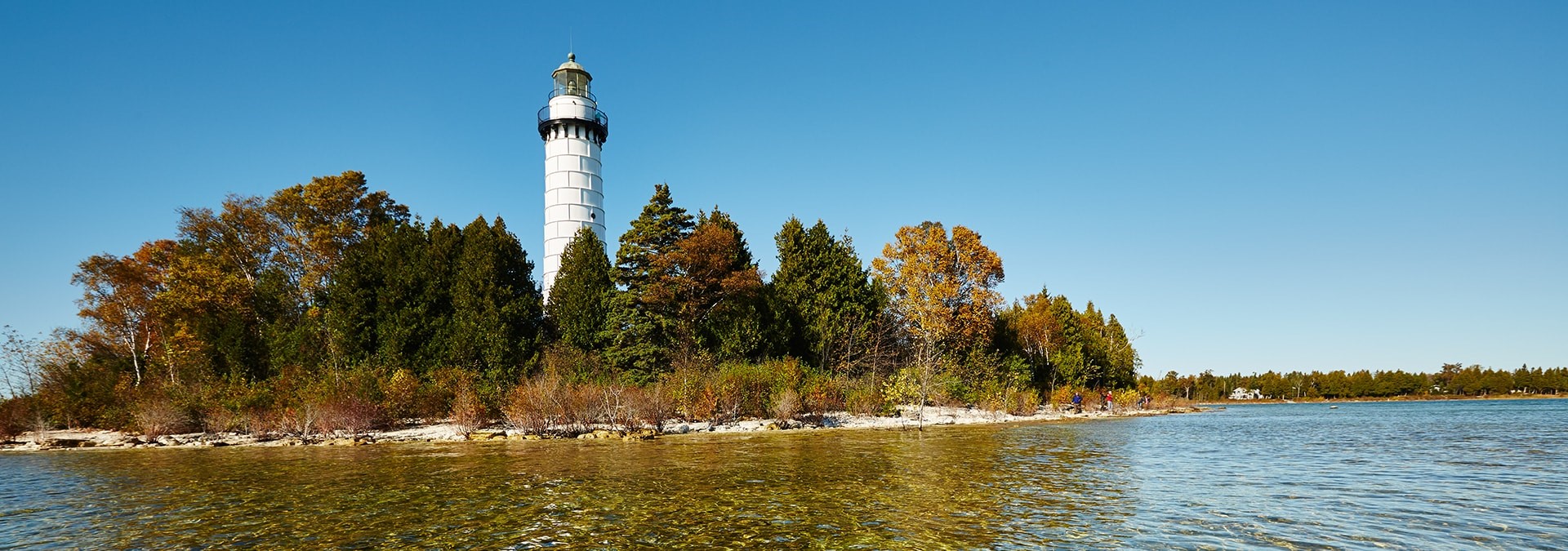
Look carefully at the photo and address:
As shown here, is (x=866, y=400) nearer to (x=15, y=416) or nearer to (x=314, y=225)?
(x=314, y=225)

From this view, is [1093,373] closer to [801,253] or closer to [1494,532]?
[801,253]

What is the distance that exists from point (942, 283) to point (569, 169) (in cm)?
2685

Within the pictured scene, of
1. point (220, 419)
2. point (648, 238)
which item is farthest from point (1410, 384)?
point (220, 419)

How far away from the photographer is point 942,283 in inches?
1812

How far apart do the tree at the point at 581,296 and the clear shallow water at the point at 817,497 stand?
14.9 m

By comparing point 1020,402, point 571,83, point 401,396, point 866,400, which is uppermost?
point 571,83

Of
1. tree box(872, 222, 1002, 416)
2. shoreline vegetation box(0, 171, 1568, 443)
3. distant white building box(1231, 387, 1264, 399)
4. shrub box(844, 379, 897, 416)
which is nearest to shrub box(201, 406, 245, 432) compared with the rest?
shoreline vegetation box(0, 171, 1568, 443)

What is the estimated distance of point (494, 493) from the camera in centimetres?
1466

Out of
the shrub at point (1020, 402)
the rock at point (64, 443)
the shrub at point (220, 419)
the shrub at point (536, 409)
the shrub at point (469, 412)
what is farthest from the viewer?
the shrub at point (1020, 402)

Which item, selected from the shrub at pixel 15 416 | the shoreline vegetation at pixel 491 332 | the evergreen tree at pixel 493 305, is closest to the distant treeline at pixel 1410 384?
the shoreline vegetation at pixel 491 332

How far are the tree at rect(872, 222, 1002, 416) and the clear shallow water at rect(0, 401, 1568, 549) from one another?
21.5 meters

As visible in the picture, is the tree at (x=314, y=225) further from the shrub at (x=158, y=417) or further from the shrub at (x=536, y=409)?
the shrub at (x=536, y=409)

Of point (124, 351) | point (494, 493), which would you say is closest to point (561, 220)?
point (124, 351)

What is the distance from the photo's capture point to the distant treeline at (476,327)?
33219 mm
